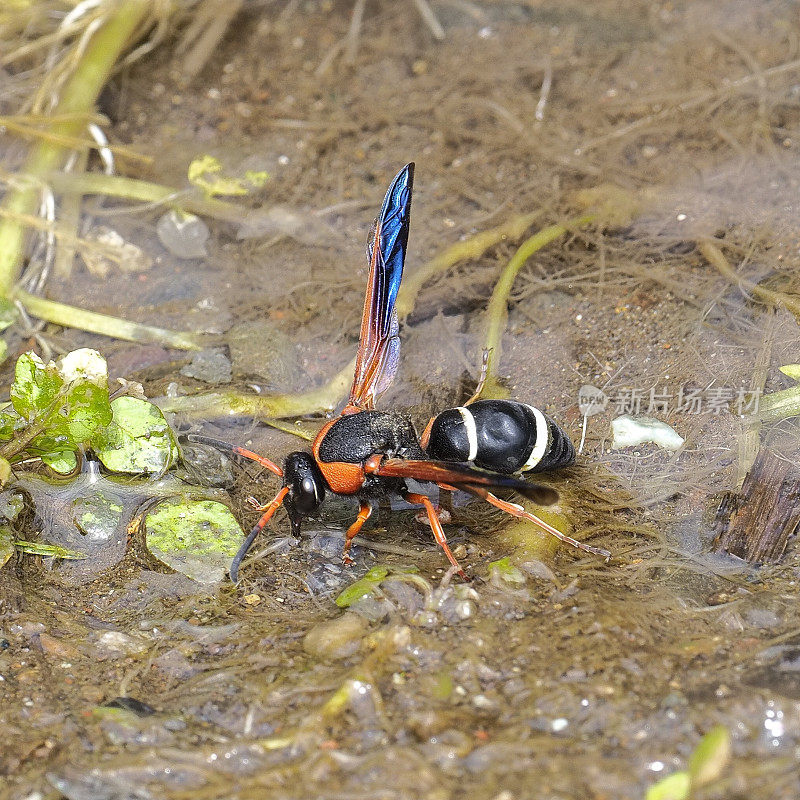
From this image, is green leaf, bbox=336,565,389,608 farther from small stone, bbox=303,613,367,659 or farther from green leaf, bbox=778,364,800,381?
green leaf, bbox=778,364,800,381

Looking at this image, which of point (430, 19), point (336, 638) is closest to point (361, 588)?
point (336, 638)

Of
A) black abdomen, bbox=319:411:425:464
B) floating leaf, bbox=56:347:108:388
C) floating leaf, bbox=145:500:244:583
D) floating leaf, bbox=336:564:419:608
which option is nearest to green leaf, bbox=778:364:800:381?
black abdomen, bbox=319:411:425:464

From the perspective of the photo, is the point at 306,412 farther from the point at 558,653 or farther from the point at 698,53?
the point at 698,53

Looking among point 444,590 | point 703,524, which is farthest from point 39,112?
point 703,524

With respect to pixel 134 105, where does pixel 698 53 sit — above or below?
above

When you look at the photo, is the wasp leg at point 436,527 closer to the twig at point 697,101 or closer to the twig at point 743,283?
the twig at point 743,283
